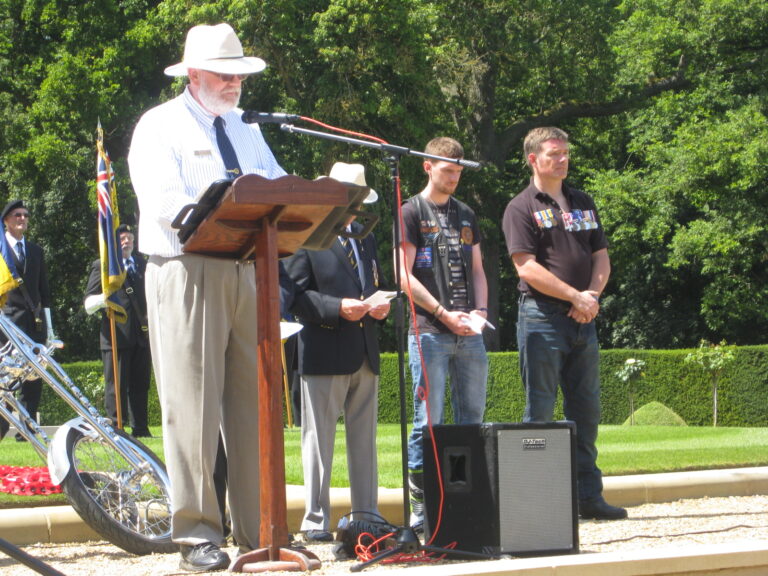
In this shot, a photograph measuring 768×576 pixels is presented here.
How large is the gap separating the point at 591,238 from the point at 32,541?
3.82 metres

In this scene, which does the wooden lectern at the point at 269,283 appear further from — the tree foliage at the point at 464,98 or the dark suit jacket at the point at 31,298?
the tree foliage at the point at 464,98

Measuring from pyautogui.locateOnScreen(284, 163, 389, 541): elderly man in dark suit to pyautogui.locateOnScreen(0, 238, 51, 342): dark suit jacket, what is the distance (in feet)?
21.2

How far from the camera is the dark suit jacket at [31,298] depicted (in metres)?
11.8

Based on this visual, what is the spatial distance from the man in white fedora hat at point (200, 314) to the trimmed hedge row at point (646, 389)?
638 inches

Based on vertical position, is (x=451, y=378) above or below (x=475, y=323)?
below

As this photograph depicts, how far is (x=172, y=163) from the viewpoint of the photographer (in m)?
4.86

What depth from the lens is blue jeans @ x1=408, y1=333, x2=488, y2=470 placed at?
257 inches

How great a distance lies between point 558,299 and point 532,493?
1.70 metres

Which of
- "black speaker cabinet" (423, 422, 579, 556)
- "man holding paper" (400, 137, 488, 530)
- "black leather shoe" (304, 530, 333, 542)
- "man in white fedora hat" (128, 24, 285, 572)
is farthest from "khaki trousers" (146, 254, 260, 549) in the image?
"man holding paper" (400, 137, 488, 530)

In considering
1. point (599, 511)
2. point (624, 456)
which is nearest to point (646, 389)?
point (624, 456)

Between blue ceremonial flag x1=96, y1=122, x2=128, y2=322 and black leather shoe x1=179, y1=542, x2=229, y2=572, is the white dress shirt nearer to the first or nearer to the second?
black leather shoe x1=179, y1=542, x2=229, y2=572

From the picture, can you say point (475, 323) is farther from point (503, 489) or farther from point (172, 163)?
point (172, 163)

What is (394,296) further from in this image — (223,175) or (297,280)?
(223,175)

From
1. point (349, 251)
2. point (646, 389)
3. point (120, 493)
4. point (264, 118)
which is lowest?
point (646, 389)
